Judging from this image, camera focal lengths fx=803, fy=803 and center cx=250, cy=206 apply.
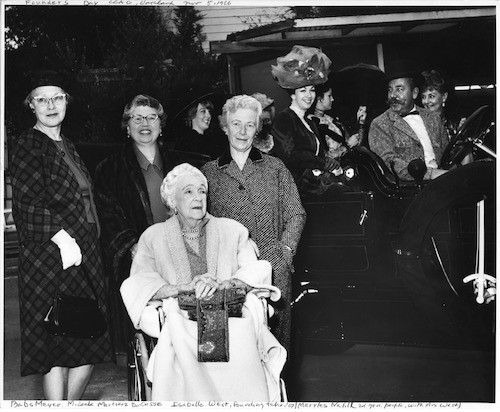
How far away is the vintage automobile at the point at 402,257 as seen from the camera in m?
4.59

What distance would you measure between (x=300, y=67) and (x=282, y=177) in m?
0.70

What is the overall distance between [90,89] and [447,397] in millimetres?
2681

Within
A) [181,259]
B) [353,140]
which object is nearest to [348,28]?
[353,140]

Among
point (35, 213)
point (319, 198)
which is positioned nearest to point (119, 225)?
point (35, 213)

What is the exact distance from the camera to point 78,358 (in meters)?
4.38

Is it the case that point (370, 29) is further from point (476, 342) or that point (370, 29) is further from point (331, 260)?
point (476, 342)

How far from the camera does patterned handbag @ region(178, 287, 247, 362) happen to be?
3770mm

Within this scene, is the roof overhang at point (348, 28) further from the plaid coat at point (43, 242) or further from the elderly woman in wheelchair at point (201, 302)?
the plaid coat at point (43, 242)

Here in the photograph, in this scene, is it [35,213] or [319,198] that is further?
[319,198]

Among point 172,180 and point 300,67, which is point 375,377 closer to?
point 172,180

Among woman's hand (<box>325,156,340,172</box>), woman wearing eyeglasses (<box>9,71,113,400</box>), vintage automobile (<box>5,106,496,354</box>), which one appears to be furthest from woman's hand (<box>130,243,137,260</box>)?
woman's hand (<box>325,156,340,172</box>)

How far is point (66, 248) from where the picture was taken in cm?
433

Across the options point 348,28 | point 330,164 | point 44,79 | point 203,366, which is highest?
point 348,28

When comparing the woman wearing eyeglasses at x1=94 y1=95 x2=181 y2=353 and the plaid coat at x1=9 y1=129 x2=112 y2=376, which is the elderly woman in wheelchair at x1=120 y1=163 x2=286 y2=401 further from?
the plaid coat at x1=9 y1=129 x2=112 y2=376
